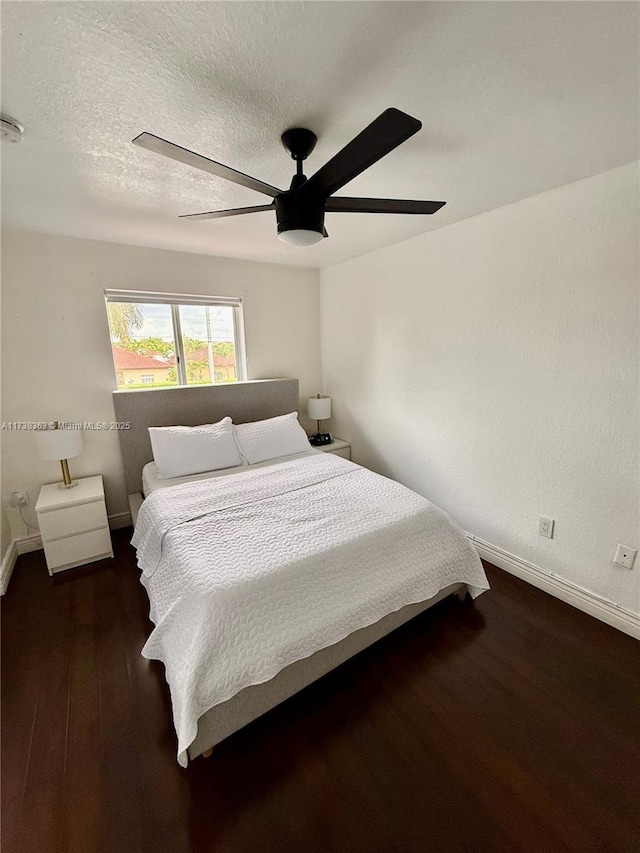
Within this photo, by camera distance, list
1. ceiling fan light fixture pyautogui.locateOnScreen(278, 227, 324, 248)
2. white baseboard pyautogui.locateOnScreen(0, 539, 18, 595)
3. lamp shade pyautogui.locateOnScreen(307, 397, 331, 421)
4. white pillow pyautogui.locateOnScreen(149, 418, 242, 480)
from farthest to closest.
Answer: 1. lamp shade pyautogui.locateOnScreen(307, 397, 331, 421)
2. white pillow pyautogui.locateOnScreen(149, 418, 242, 480)
3. white baseboard pyautogui.locateOnScreen(0, 539, 18, 595)
4. ceiling fan light fixture pyautogui.locateOnScreen(278, 227, 324, 248)

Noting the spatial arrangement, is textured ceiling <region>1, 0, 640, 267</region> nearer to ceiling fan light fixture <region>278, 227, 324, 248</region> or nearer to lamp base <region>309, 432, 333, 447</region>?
ceiling fan light fixture <region>278, 227, 324, 248</region>

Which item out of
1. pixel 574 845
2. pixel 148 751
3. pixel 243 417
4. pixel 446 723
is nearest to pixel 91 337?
pixel 243 417

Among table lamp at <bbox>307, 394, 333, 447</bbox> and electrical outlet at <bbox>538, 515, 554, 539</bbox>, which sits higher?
table lamp at <bbox>307, 394, 333, 447</bbox>

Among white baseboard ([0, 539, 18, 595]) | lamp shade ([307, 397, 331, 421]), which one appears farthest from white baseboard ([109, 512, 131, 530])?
lamp shade ([307, 397, 331, 421])

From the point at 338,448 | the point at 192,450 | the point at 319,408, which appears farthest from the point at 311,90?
the point at 338,448

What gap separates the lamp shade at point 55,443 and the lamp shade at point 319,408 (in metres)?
2.02

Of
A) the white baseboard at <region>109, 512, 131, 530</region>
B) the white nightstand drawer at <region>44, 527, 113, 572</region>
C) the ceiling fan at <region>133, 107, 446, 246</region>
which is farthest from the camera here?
the white baseboard at <region>109, 512, 131, 530</region>

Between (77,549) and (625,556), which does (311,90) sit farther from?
(77,549)

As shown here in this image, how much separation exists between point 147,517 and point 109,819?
4.19 ft

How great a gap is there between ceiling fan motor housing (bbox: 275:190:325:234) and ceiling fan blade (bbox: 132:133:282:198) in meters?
0.05

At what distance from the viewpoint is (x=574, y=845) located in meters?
1.05

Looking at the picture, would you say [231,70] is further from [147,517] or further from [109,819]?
[109,819]

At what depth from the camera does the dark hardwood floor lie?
108 centimetres

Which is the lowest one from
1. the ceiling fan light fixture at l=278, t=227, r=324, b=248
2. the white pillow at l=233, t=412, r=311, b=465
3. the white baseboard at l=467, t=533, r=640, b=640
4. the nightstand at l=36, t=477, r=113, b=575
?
the white baseboard at l=467, t=533, r=640, b=640
